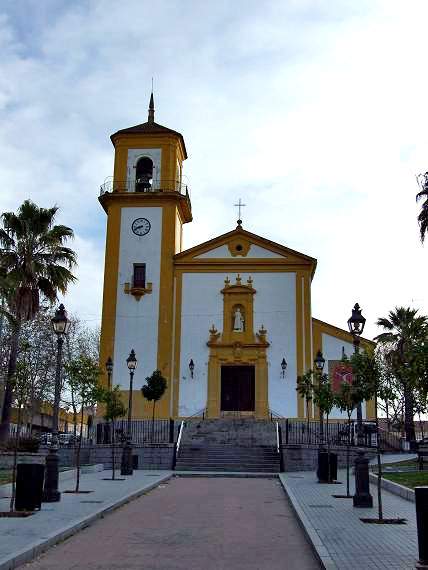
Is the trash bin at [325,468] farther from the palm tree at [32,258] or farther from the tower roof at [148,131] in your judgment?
the tower roof at [148,131]

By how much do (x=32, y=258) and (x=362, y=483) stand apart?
19.0 m

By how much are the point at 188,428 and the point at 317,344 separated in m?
8.00

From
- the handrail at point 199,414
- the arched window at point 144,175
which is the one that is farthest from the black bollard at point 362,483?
the arched window at point 144,175

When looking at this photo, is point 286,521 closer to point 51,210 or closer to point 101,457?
point 101,457

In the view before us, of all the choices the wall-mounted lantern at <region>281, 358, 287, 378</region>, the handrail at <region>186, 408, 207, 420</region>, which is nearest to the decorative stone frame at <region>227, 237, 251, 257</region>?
the wall-mounted lantern at <region>281, 358, 287, 378</region>

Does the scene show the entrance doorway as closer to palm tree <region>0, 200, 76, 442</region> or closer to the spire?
palm tree <region>0, 200, 76, 442</region>

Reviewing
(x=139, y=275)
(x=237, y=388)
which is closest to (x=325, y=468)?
(x=237, y=388)

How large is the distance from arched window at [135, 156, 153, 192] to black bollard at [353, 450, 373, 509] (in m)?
25.4

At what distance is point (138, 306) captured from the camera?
35.2 meters

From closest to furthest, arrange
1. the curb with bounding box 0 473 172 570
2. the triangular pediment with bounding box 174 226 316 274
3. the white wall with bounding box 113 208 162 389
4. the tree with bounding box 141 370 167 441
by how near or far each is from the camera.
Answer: the curb with bounding box 0 473 172 570
the tree with bounding box 141 370 167 441
the white wall with bounding box 113 208 162 389
the triangular pediment with bounding box 174 226 316 274

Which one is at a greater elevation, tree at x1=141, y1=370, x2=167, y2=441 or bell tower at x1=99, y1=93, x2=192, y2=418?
bell tower at x1=99, y1=93, x2=192, y2=418

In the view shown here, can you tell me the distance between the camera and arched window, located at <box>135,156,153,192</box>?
3709 cm

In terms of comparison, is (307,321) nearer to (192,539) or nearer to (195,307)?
(195,307)

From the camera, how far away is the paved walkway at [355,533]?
828 centimetres
